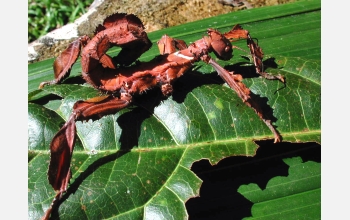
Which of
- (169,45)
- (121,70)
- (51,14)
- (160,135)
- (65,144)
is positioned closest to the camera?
(65,144)

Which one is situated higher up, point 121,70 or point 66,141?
point 121,70

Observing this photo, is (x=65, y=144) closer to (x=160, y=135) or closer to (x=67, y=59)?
(x=160, y=135)

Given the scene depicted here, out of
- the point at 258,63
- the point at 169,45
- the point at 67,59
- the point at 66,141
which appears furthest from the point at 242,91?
the point at 67,59

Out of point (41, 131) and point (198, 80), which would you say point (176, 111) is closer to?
point (198, 80)

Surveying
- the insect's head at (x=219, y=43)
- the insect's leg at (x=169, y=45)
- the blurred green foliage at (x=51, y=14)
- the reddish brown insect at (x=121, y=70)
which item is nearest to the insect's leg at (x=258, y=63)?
the reddish brown insect at (x=121, y=70)

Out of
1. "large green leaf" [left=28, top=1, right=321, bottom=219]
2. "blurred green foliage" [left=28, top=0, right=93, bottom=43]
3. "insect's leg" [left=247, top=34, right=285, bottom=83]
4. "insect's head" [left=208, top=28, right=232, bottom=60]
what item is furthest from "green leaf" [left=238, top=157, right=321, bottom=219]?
"blurred green foliage" [left=28, top=0, right=93, bottom=43]

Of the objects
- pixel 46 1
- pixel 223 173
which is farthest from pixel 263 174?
pixel 46 1

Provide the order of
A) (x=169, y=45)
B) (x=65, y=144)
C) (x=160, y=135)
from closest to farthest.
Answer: (x=65, y=144), (x=160, y=135), (x=169, y=45)
